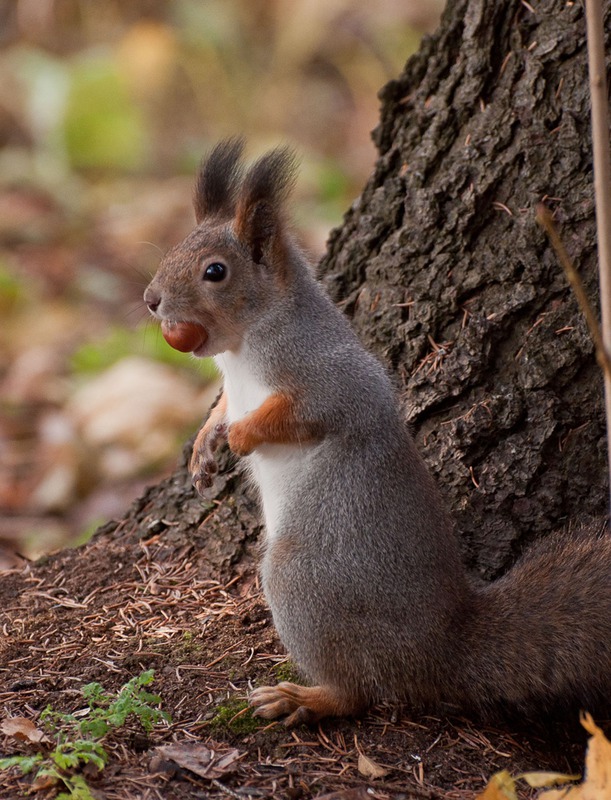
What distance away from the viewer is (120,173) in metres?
8.55

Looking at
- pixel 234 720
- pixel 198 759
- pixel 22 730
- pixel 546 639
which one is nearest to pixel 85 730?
pixel 22 730

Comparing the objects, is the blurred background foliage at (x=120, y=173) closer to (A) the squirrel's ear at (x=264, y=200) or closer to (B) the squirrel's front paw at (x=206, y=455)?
(B) the squirrel's front paw at (x=206, y=455)

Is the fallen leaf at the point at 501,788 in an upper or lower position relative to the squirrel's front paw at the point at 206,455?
lower

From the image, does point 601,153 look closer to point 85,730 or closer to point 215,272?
point 215,272

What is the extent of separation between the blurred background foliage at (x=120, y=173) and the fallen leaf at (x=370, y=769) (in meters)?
2.68

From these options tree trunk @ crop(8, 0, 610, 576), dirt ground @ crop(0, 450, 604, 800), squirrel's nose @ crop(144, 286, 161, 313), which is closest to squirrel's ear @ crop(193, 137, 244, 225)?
squirrel's nose @ crop(144, 286, 161, 313)

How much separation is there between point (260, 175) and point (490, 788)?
164cm

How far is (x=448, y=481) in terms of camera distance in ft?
10.1

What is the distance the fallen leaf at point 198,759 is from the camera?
2.31 m

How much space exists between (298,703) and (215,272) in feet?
3.89

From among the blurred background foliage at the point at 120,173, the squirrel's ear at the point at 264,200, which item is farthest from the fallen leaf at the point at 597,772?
the blurred background foliage at the point at 120,173

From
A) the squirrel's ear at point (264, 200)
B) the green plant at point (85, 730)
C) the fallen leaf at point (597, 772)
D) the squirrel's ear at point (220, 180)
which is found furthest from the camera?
the squirrel's ear at point (220, 180)

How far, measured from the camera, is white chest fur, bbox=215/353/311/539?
2773 millimetres

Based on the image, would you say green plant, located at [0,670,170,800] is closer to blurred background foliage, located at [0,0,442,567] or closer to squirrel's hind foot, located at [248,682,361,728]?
squirrel's hind foot, located at [248,682,361,728]
